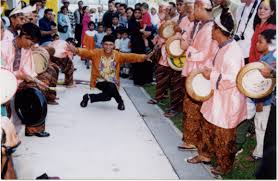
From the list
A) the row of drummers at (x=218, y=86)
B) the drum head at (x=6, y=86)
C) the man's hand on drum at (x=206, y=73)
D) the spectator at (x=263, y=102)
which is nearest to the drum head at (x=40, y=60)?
the row of drummers at (x=218, y=86)

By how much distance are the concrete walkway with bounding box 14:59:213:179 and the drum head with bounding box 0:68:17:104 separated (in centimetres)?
99

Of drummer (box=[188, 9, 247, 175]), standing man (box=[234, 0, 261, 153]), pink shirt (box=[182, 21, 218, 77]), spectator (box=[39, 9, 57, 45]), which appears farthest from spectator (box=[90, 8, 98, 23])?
drummer (box=[188, 9, 247, 175])

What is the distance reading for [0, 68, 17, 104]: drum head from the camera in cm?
346

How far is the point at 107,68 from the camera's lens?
6.78m

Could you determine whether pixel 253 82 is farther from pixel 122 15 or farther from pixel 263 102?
pixel 122 15

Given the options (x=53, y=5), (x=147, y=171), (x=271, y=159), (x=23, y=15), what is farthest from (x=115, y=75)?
(x=53, y=5)

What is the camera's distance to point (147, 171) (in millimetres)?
4418

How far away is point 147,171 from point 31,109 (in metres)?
1.52

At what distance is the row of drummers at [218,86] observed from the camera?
3.89 meters

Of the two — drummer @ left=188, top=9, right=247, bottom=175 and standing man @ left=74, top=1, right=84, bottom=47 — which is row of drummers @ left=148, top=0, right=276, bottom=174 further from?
standing man @ left=74, top=1, right=84, bottom=47

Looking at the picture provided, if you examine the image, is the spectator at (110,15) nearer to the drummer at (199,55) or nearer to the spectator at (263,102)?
the drummer at (199,55)

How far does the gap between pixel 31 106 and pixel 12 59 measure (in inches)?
A: 21.8

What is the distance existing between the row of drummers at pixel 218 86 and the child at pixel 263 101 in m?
0.01

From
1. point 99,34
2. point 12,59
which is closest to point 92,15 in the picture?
point 99,34
